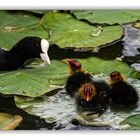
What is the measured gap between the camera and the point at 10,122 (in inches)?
55.7

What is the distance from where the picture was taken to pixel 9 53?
1489 mm

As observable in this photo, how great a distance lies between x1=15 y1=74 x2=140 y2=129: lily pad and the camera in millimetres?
1406

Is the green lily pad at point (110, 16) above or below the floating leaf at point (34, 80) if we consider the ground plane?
above

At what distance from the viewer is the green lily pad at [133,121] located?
1390 millimetres

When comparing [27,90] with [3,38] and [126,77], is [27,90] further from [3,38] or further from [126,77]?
[126,77]

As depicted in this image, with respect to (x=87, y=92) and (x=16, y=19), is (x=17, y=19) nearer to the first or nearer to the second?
(x=16, y=19)

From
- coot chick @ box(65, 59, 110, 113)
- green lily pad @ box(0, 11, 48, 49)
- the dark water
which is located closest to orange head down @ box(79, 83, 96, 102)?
coot chick @ box(65, 59, 110, 113)

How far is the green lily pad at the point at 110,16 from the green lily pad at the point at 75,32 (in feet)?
0.07

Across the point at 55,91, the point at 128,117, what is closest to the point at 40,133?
the point at 55,91

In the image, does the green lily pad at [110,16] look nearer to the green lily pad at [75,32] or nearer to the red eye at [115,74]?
the green lily pad at [75,32]

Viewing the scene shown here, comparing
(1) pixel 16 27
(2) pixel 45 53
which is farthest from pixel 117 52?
(1) pixel 16 27

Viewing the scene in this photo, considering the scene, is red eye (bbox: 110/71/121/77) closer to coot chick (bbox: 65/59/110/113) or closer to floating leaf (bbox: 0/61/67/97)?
coot chick (bbox: 65/59/110/113)

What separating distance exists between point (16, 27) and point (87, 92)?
1.07ft

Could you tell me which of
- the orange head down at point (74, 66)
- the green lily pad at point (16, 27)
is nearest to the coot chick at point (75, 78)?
the orange head down at point (74, 66)
